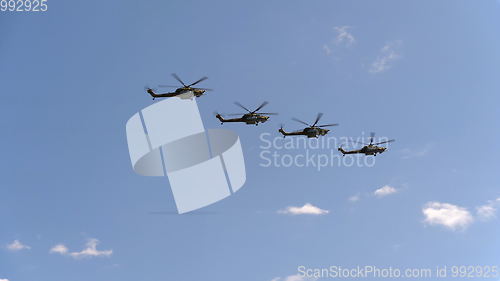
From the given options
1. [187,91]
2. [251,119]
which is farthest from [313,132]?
[187,91]

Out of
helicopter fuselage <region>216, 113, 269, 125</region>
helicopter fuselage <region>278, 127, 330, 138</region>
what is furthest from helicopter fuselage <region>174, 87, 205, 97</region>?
helicopter fuselage <region>278, 127, 330, 138</region>

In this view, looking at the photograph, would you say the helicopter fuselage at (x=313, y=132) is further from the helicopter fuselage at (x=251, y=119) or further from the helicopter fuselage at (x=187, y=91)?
the helicopter fuselage at (x=187, y=91)

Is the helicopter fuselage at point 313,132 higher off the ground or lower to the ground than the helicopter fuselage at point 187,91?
lower

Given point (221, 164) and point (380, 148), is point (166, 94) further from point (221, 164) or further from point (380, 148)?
point (380, 148)

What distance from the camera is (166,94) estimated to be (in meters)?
119

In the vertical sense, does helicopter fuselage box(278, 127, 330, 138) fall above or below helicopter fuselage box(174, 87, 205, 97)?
below

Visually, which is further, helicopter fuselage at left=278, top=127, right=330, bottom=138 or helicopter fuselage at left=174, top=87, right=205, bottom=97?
helicopter fuselage at left=278, top=127, right=330, bottom=138

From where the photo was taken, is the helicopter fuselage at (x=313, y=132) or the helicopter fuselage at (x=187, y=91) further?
the helicopter fuselage at (x=313, y=132)

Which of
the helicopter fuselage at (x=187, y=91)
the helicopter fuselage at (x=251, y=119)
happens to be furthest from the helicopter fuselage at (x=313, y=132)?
the helicopter fuselage at (x=187, y=91)

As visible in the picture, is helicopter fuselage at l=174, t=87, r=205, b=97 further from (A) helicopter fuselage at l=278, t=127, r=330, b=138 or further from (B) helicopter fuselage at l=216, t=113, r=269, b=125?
(A) helicopter fuselage at l=278, t=127, r=330, b=138

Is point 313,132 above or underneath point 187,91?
underneath

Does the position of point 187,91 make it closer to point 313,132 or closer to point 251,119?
point 251,119

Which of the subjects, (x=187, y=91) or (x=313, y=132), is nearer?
(x=187, y=91)

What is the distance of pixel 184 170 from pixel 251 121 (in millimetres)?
33441
